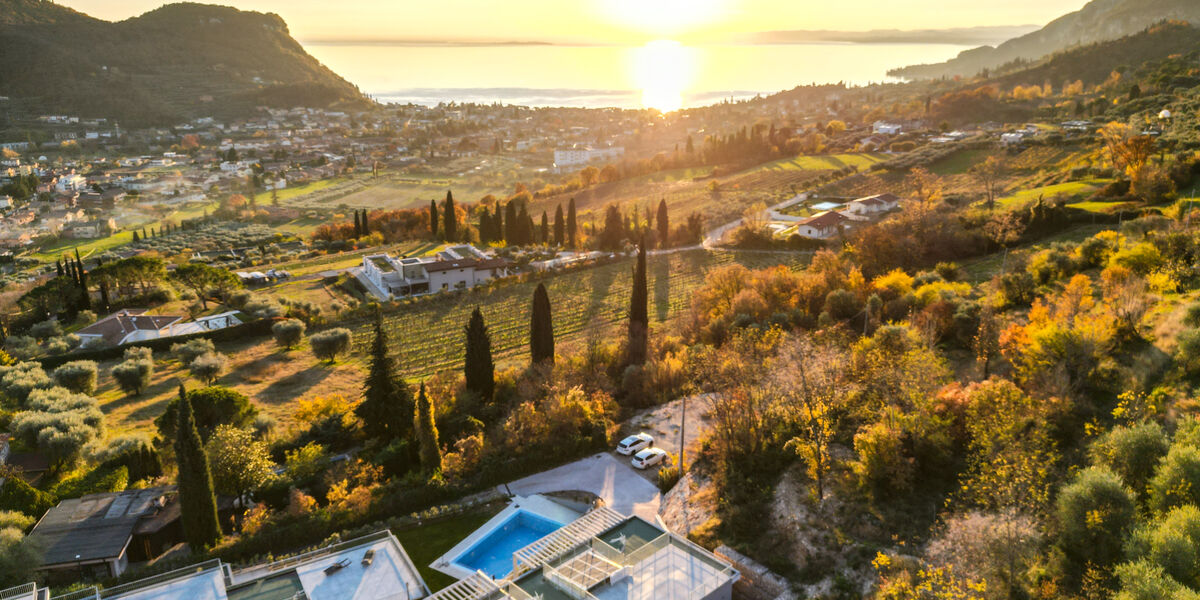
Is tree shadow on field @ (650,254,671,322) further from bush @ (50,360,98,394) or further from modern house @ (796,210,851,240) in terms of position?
bush @ (50,360,98,394)

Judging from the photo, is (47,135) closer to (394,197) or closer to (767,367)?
(394,197)

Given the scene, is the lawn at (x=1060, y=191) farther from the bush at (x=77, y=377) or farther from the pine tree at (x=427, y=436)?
the bush at (x=77, y=377)

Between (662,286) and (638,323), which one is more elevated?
(638,323)

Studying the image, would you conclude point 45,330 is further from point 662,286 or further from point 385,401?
point 662,286

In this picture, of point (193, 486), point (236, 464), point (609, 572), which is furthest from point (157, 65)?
point (609, 572)

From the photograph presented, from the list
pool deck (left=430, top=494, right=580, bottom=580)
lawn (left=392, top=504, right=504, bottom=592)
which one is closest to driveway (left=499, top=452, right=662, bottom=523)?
pool deck (left=430, top=494, right=580, bottom=580)

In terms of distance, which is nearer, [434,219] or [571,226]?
[571,226]
